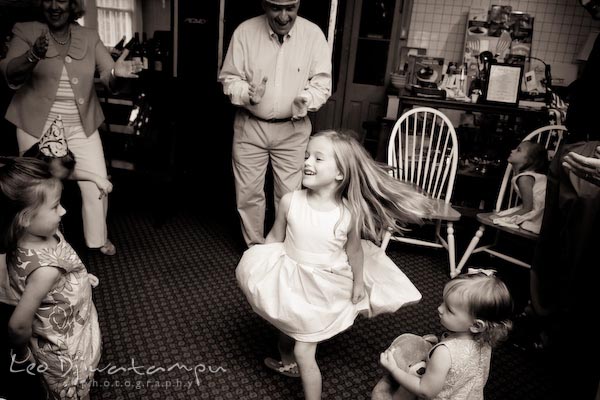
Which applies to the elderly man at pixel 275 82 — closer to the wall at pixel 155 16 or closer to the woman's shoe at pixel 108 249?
the woman's shoe at pixel 108 249

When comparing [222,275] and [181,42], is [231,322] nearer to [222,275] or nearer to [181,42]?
[222,275]

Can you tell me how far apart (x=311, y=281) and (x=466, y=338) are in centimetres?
53

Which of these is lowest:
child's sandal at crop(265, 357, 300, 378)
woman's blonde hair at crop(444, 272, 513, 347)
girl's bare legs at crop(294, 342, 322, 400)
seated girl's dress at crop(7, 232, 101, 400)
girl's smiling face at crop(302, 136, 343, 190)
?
child's sandal at crop(265, 357, 300, 378)

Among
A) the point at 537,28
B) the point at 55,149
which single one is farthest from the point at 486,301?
the point at 537,28

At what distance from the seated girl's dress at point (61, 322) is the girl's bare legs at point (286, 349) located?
74 cm

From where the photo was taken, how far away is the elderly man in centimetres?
278

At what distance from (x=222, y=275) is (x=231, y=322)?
52 centimetres

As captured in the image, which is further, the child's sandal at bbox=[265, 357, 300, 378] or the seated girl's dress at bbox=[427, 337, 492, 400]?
the child's sandal at bbox=[265, 357, 300, 378]

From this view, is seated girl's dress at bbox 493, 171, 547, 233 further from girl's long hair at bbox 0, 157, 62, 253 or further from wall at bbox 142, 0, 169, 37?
wall at bbox 142, 0, 169, 37

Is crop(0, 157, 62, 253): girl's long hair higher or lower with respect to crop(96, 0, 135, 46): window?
lower

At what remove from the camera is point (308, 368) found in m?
1.69

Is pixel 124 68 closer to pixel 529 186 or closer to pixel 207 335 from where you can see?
pixel 207 335

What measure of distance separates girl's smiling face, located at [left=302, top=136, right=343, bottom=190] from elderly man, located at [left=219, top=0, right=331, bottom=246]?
107 cm

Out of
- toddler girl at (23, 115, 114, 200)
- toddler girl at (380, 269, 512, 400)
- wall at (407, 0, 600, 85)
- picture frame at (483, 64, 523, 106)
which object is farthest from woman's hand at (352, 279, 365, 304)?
wall at (407, 0, 600, 85)
